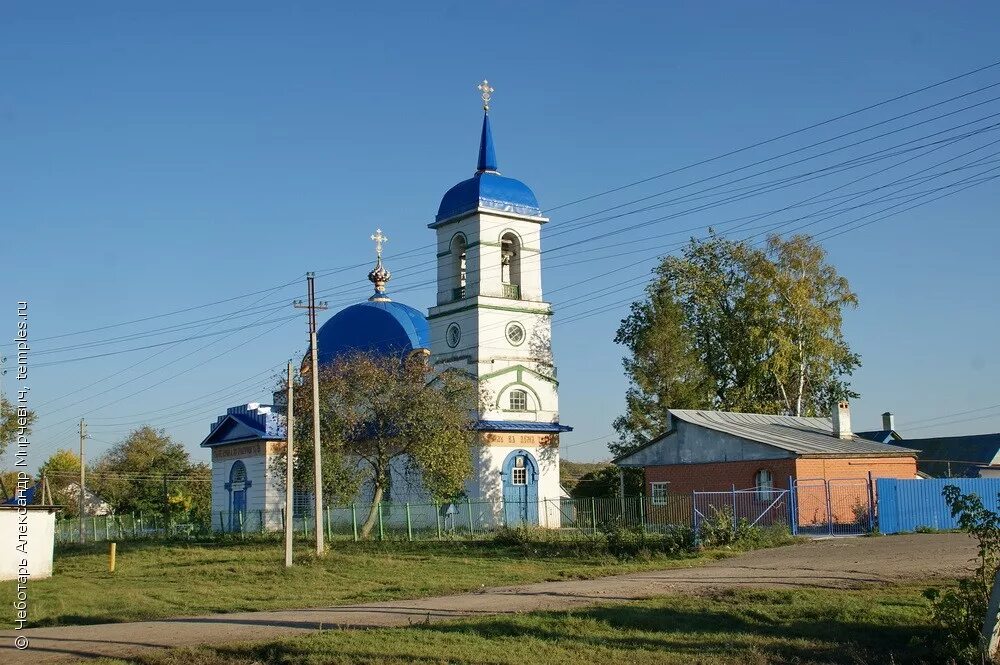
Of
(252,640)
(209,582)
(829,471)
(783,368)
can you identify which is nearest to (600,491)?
(783,368)

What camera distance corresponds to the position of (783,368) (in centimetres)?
4709

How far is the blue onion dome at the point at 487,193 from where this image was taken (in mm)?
43844

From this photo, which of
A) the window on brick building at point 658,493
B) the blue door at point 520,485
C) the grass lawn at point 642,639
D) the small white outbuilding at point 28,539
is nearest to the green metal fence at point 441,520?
the window on brick building at point 658,493

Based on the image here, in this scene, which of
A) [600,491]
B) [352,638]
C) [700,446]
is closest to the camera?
[352,638]

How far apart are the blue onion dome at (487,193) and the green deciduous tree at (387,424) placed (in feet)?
27.7

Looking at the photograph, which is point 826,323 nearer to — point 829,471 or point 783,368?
point 783,368

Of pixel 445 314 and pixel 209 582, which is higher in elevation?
pixel 445 314

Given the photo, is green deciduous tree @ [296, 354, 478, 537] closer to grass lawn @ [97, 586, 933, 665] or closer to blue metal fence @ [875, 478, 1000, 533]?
blue metal fence @ [875, 478, 1000, 533]

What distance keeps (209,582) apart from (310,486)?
13395 millimetres

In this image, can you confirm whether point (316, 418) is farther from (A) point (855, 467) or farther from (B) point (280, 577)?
(A) point (855, 467)

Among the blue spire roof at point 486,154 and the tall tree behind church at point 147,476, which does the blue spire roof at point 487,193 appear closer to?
the blue spire roof at point 486,154

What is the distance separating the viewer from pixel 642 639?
583 inches

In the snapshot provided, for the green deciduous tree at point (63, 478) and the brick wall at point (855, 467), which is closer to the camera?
the brick wall at point (855, 467)

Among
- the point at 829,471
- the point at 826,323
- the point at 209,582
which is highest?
the point at 826,323
